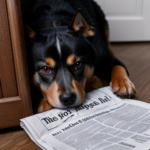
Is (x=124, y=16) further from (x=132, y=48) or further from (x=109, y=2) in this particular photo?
(x=132, y=48)

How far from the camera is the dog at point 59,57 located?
1.15 meters

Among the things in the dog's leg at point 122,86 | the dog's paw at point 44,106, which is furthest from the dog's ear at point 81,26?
the dog's paw at point 44,106

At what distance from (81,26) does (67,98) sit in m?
0.47

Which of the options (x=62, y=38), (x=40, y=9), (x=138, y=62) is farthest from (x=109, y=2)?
(x=62, y=38)

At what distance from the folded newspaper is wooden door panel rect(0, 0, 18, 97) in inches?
7.0

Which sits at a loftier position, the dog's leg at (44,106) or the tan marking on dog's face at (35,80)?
the tan marking on dog's face at (35,80)

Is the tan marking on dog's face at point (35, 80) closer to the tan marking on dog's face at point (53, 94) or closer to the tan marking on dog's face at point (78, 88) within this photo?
the tan marking on dog's face at point (53, 94)

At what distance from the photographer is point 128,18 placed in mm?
2904

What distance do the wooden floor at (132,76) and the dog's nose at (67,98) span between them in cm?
26

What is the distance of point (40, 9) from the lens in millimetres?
1463

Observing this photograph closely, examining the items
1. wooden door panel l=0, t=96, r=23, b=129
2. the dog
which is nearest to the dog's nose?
the dog

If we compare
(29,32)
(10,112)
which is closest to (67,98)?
(10,112)

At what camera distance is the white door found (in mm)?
2842

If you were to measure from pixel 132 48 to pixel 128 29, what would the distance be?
0.33 meters
